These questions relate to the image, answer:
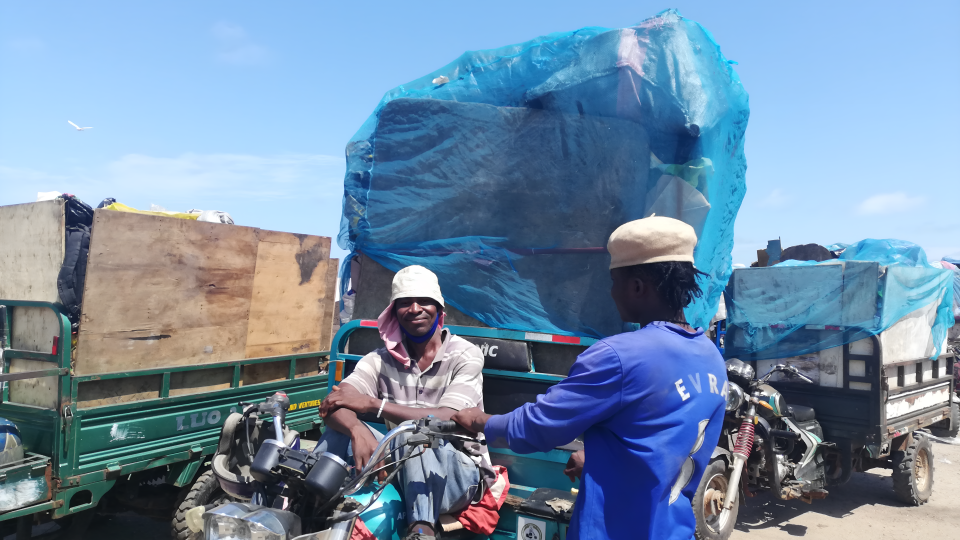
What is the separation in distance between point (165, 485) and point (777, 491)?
5.29m

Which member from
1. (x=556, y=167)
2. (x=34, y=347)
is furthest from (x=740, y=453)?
(x=34, y=347)

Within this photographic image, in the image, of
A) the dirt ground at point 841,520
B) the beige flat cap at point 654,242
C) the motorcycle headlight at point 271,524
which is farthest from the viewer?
the dirt ground at point 841,520

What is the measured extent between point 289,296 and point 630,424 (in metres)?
4.54

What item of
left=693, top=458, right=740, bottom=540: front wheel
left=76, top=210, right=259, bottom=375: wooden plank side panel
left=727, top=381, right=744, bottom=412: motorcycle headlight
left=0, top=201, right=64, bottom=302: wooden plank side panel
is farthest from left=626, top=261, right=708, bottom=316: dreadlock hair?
left=0, top=201, right=64, bottom=302: wooden plank side panel

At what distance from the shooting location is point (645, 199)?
384 centimetres

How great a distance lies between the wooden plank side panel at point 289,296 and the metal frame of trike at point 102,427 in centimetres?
37

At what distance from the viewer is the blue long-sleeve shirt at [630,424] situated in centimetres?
191

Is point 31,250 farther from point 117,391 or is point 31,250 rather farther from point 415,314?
point 415,314

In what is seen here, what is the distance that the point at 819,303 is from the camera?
21.4ft

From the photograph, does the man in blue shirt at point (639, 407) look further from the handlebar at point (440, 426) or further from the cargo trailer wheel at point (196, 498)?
the cargo trailer wheel at point (196, 498)

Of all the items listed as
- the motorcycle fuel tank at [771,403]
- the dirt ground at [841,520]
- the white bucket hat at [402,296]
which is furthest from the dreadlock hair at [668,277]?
the dirt ground at [841,520]

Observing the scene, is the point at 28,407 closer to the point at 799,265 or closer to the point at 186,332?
the point at 186,332

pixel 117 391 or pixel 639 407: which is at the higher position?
pixel 639 407

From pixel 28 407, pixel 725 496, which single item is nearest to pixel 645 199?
pixel 725 496
